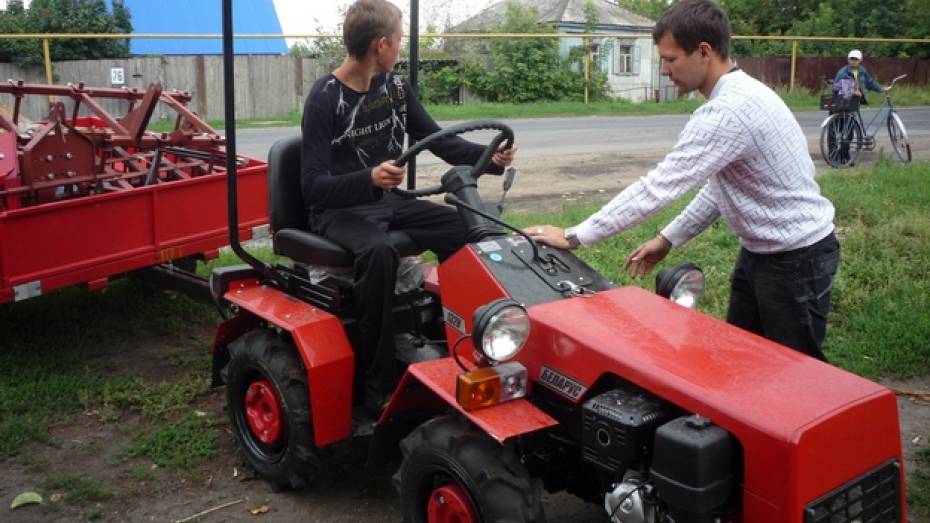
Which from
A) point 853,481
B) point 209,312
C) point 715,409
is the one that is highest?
point 715,409

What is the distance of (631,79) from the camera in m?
36.5

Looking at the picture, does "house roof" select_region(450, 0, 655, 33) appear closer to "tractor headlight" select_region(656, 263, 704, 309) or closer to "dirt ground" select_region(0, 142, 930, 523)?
"dirt ground" select_region(0, 142, 930, 523)

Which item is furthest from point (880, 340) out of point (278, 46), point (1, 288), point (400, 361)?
point (278, 46)

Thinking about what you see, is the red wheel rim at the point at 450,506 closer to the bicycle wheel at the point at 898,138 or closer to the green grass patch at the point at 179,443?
the green grass patch at the point at 179,443

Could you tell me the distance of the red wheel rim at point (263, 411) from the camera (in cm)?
381

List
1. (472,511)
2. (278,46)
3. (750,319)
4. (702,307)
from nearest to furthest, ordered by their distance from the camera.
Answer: (472,511) < (750,319) < (702,307) < (278,46)

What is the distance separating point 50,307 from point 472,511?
419 cm

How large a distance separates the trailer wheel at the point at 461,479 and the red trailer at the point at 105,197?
8.64 feet

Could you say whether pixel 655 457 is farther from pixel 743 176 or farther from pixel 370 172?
pixel 370 172

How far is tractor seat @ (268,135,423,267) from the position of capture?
3832mm

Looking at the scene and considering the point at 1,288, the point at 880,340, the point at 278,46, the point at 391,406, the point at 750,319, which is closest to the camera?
the point at 391,406

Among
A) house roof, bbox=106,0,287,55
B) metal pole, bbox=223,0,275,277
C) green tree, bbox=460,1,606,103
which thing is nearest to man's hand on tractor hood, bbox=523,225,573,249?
metal pole, bbox=223,0,275,277

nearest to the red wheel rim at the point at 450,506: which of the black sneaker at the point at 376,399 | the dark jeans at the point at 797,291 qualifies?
the black sneaker at the point at 376,399

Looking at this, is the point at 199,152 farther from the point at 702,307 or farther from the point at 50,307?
the point at 702,307
